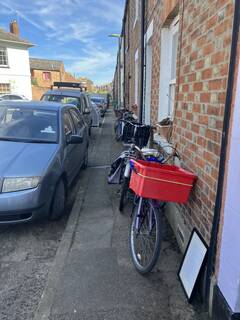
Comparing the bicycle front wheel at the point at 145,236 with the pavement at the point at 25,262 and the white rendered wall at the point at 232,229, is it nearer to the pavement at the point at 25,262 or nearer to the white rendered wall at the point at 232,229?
the white rendered wall at the point at 232,229

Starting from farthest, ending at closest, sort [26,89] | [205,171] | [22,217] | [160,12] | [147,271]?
[26,89], [160,12], [22,217], [147,271], [205,171]

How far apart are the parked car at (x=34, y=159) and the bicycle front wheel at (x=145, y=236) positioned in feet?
3.86

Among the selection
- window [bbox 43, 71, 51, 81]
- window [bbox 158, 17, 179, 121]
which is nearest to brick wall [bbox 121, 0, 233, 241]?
window [bbox 158, 17, 179, 121]

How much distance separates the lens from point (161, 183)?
7.66ft

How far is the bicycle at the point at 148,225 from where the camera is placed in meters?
2.41

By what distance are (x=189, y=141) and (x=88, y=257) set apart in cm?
163

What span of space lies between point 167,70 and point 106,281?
11.1ft

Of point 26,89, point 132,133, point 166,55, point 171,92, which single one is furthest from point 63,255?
point 26,89

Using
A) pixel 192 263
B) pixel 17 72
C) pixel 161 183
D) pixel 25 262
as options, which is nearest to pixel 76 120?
pixel 25 262

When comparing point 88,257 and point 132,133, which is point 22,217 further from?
point 132,133

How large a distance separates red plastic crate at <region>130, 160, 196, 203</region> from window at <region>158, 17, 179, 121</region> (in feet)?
6.97

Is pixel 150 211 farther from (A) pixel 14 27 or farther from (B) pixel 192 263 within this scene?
(A) pixel 14 27

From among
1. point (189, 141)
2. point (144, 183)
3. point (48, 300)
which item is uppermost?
point (189, 141)

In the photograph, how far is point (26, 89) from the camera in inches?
961
